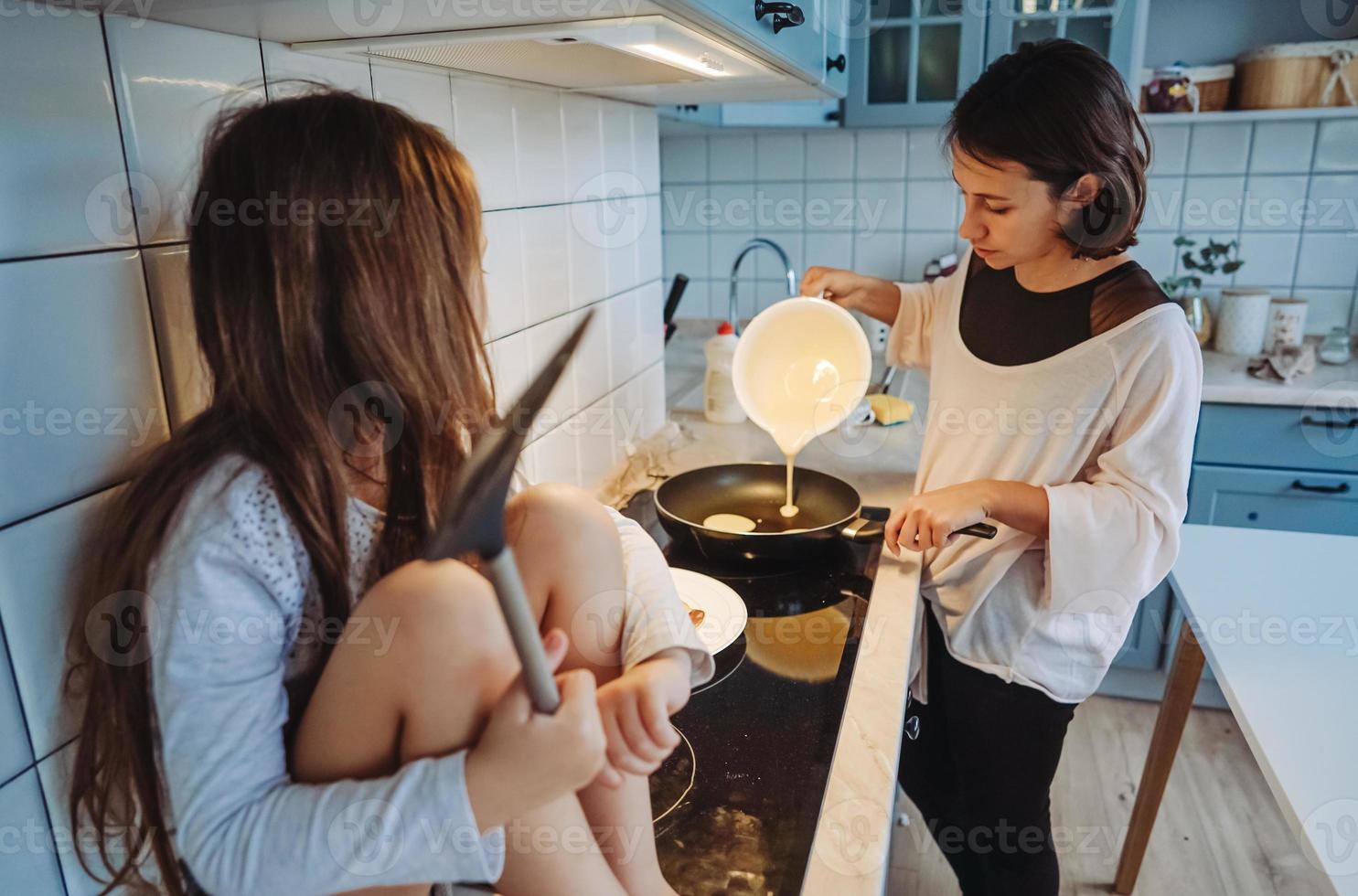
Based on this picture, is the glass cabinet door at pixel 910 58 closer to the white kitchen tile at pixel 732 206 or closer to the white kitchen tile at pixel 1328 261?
the white kitchen tile at pixel 732 206

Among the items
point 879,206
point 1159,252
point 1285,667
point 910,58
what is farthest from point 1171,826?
point 910,58

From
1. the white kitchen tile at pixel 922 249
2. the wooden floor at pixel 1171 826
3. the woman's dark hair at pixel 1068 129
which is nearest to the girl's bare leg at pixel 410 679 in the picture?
the woman's dark hair at pixel 1068 129

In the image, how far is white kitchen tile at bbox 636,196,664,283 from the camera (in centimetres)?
158

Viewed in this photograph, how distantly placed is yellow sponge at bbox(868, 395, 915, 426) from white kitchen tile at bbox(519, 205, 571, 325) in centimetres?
74

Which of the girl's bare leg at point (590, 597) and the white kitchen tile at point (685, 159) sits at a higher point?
the white kitchen tile at point (685, 159)

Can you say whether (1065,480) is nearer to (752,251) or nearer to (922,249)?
(922,249)

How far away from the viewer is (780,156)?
245 cm

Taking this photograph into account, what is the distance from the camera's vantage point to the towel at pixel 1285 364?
1.88 metres

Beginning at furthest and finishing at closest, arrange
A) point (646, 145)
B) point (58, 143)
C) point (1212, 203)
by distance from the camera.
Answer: point (1212, 203) → point (646, 145) → point (58, 143)

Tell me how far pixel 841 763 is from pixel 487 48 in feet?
2.29

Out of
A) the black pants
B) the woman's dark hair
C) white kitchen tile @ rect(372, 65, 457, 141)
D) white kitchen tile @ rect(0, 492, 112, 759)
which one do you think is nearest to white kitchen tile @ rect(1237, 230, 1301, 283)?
the woman's dark hair

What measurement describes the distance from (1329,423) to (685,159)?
1645 millimetres

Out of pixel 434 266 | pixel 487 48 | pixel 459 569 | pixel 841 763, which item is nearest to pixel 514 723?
pixel 459 569

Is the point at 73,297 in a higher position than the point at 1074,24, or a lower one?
lower
